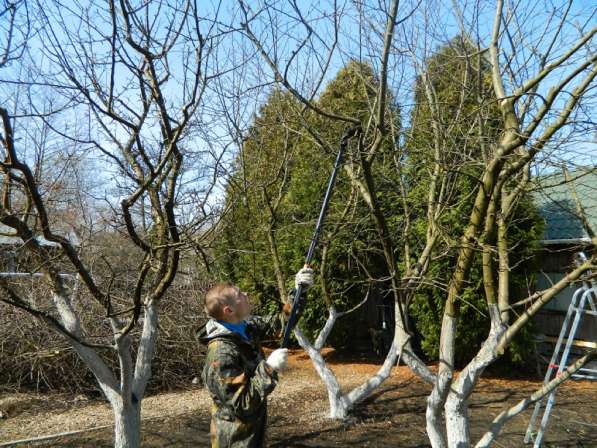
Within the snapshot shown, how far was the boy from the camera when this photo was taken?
8.16 ft

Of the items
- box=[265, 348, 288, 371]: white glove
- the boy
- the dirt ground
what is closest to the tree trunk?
the dirt ground

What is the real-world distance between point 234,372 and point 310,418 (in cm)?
382

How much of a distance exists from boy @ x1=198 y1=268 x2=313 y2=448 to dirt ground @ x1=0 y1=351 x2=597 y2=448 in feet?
8.99

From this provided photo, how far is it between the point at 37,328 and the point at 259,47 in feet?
17.6

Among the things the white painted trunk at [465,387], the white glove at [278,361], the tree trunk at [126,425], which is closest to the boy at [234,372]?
the white glove at [278,361]

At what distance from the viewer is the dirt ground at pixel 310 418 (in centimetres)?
536

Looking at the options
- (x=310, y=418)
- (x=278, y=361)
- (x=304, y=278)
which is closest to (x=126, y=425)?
(x=304, y=278)

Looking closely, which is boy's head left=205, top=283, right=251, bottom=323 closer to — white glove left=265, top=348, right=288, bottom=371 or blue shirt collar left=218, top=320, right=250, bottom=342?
blue shirt collar left=218, top=320, right=250, bottom=342

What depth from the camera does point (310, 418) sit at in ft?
19.9

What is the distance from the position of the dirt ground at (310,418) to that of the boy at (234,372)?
8.99 ft

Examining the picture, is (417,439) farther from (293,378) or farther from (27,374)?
(27,374)

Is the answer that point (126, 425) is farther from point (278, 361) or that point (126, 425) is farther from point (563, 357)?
point (563, 357)

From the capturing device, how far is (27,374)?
7133mm

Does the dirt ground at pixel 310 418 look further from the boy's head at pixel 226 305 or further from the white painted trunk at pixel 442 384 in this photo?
the boy's head at pixel 226 305
